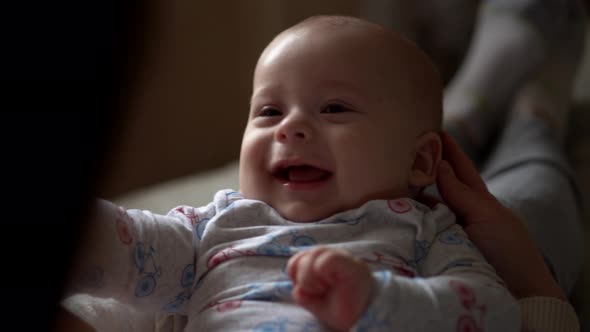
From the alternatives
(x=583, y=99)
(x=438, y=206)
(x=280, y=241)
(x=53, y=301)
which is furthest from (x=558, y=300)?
(x=583, y=99)

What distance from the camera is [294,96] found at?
0.71 meters

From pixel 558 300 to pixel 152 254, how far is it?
441mm

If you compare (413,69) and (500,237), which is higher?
(413,69)

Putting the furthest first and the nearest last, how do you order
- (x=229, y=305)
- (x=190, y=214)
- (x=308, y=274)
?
1. (x=190, y=214)
2. (x=229, y=305)
3. (x=308, y=274)

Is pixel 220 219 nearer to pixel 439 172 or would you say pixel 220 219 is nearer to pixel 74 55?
pixel 439 172

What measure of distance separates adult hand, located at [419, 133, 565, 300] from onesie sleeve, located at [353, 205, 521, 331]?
0.29 ft

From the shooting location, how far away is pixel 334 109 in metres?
0.71

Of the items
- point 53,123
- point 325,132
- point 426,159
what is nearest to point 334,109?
point 325,132

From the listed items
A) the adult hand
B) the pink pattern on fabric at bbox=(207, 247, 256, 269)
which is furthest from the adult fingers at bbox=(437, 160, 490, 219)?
the pink pattern on fabric at bbox=(207, 247, 256, 269)

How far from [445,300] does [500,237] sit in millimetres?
209

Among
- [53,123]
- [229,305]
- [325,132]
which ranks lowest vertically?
[229,305]

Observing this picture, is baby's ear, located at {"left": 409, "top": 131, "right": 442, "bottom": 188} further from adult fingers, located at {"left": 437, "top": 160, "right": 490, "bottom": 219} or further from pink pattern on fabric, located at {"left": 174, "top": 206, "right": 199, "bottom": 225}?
pink pattern on fabric, located at {"left": 174, "top": 206, "right": 199, "bottom": 225}

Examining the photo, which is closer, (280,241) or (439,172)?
(280,241)

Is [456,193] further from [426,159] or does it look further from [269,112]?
[269,112]
